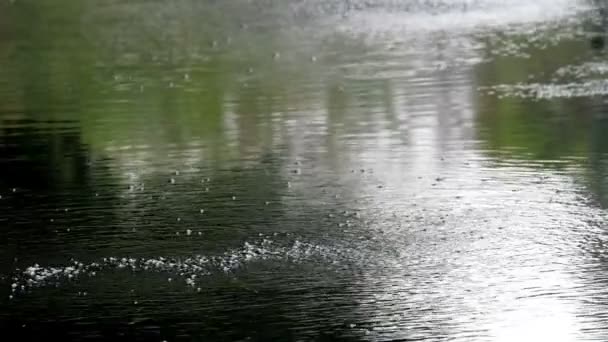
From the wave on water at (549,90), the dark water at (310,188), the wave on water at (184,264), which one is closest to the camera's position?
the dark water at (310,188)

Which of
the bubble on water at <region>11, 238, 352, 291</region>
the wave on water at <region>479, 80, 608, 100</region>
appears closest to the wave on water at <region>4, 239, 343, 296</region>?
the bubble on water at <region>11, 238, 352, 291</region>

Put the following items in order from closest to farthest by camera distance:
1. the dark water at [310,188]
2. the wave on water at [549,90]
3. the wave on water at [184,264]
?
the dark water at [310,188]
the wave on water at [184,264]
the wave on water at [549,90]

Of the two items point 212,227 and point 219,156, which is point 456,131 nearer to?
point 219,156

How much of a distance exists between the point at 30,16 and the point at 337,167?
18403 mm

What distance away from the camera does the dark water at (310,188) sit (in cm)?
831

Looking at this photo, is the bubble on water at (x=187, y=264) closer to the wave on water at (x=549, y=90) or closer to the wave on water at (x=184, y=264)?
the wave on water at (x=184, y=264)

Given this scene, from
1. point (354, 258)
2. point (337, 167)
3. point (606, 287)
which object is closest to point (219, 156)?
point (337, 167)

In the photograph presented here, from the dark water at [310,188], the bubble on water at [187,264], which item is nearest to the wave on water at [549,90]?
the dark water at [310,188]

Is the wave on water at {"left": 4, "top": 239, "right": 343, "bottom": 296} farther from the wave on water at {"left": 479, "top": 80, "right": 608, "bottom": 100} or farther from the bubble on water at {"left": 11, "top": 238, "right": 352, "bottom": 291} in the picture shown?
the wave on water at {"left": 479, "top": 80, "right": 608, "bottom": 100}

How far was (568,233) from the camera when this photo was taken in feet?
32.8

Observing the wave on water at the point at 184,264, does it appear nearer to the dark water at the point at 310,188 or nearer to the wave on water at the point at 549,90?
the dark water at the point at 310,188

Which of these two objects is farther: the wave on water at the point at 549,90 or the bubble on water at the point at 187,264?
the wave on water at the point at 549,90

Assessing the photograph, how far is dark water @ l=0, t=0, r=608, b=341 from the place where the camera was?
8.31 m

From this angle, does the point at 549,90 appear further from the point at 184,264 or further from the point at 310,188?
the point at 184,264
